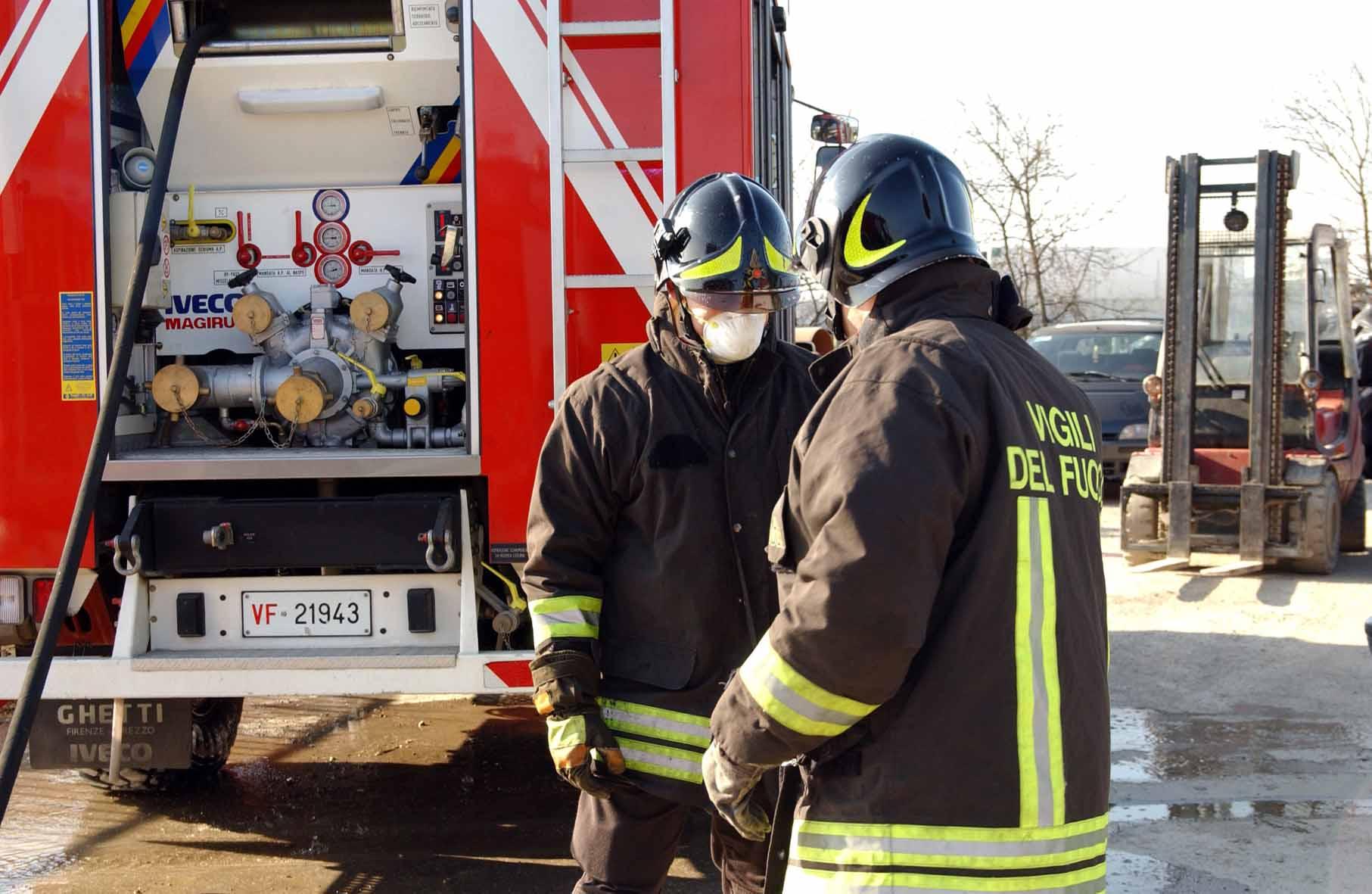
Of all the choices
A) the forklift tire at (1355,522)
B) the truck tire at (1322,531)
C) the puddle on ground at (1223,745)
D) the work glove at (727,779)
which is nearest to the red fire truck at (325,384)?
the work glove at (727,779)

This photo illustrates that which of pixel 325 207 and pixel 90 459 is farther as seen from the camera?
pixel 325 207

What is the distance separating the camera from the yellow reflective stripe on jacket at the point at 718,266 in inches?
122

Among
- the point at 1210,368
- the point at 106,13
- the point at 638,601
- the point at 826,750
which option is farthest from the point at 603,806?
the point at 1210,368

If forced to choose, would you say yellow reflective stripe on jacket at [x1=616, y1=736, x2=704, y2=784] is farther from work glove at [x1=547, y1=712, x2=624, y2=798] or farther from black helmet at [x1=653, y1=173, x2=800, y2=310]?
black helmet at [x1=653, y1=173, x2=800, y2=310]

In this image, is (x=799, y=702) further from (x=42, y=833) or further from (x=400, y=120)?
(x=42, y=833)

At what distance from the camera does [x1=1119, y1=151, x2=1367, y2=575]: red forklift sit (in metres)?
8.70

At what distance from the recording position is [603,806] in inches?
116

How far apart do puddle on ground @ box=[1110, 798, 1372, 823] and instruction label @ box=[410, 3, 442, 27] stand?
3.57 meters

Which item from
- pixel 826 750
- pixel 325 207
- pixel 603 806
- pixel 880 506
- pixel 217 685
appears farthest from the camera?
pixel 325 207

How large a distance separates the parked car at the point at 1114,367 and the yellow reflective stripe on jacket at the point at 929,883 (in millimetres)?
10232

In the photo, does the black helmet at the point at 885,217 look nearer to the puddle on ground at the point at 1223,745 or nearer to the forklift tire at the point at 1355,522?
the puddle on ground at the point at 1223,745

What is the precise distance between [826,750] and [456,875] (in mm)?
2555

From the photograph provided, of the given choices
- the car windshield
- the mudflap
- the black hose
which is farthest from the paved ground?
the car windshield

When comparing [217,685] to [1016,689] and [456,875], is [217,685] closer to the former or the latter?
[456,875]
